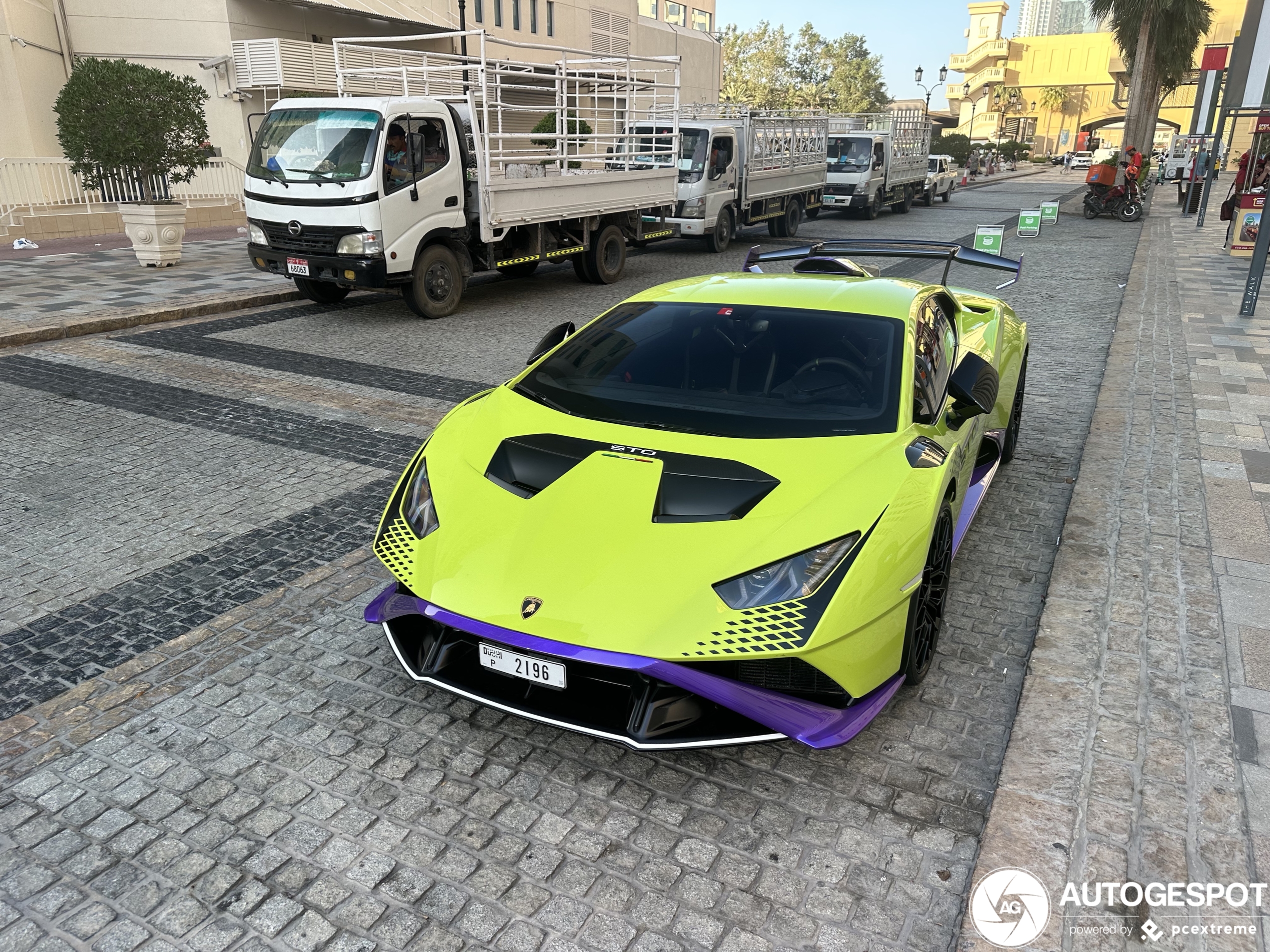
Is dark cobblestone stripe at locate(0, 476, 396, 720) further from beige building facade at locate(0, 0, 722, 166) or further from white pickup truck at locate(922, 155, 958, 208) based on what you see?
white pickup truck at locate(922, 155, 958, 208)

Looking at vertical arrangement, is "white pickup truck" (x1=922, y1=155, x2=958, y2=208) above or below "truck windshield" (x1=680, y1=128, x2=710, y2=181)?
below

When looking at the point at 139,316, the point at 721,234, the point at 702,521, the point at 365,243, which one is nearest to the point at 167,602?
the point at 702,521

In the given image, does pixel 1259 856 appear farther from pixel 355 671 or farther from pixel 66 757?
pixel 66 757

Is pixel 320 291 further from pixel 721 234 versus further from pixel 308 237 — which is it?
pixel 721 234

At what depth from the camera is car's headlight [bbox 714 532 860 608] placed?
274 centimetres

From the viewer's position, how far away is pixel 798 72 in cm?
7812

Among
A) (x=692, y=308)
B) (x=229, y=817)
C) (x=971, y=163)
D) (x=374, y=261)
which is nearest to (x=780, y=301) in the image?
(x=692, y=308)

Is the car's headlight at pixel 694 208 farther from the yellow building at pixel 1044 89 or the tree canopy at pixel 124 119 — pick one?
the yellow building at pixel 1044 89

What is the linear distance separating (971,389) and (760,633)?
1.75m

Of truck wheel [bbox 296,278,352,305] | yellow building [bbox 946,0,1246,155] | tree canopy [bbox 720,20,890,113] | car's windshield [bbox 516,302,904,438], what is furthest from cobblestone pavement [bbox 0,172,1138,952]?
yellow building [bbox 946,0,1246,155]

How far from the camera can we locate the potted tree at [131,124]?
1194cm

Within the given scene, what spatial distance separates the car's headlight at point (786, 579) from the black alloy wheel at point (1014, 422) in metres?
3.30

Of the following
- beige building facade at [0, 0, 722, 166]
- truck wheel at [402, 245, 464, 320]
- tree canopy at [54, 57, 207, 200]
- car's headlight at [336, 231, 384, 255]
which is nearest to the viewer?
car's headlight at [336, 231, 384, 255]

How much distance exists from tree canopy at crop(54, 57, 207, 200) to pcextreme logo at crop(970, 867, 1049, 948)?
44.1 ft
